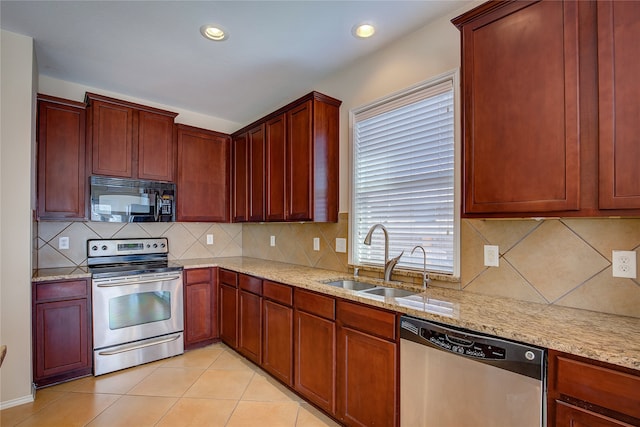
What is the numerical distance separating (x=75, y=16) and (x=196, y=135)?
1597 mm

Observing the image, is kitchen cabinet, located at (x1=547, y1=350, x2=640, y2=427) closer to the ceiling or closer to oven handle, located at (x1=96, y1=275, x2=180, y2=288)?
the ceiling

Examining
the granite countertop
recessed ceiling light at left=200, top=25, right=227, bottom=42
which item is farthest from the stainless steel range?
recessed ceiling light at left=200, top=25, right=227, bottom=42

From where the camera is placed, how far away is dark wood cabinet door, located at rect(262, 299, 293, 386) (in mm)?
2430

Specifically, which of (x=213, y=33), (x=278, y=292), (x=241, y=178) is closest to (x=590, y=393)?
(x=278, y=292)

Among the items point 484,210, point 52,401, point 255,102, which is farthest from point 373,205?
point 52,401

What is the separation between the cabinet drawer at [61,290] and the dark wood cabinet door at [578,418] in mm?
3228

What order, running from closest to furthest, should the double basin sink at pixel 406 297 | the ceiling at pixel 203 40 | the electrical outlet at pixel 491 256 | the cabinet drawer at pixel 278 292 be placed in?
1. the double basin sink at pixel 406 297
2. the electrical outlet at pixel 491 256
3. the ceiling at pixel 203 40
4. the cabinet drawer at pixel 278 292

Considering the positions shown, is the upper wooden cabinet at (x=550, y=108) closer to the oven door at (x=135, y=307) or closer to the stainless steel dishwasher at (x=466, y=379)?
the stainless steel dishwasher at (x=466, y=379)

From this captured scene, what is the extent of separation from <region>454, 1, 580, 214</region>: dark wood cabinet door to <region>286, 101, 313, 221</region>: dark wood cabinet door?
4.37 ft

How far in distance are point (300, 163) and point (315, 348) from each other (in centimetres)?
149

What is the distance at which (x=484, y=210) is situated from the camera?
1583 millimetres

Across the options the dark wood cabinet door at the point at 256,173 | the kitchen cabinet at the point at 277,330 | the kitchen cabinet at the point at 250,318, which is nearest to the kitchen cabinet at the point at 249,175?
the dark wood cabinet door at the point at 256,173

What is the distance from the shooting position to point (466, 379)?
4.56 feet

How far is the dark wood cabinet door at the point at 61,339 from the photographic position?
249 centimetres
